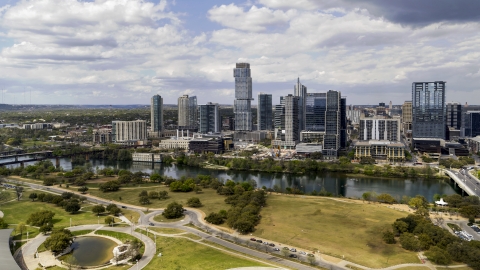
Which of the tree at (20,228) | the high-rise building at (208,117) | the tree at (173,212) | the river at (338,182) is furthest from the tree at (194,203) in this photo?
the high-rise building at (208,117)

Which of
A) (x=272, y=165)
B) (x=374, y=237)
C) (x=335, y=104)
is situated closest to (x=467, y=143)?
(x=335, y=104)

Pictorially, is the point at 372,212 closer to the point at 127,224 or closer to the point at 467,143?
the point at 127,224

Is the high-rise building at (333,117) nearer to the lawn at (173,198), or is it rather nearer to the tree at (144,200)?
the lawn at (173,198)

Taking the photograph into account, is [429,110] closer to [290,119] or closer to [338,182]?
[290,119]

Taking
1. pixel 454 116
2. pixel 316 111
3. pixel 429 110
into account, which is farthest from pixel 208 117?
pixel 454 116

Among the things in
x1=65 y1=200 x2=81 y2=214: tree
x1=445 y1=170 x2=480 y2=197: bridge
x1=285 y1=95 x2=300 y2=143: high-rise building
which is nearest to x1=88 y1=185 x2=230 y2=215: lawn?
x1=65 y1=200 x2=81 y2=214: tree

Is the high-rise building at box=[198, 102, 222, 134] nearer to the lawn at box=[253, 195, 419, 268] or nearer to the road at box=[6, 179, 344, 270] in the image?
the road at box=[6, 179, 344, 270]

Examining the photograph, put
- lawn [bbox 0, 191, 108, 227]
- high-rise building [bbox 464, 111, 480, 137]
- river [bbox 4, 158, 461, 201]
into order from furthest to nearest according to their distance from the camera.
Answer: high-rise building [bbox 464, 111, 480, 137]
river [bbox 4, 158, 461, 201]
lawn [bbox 0, 191, 108, 227]
